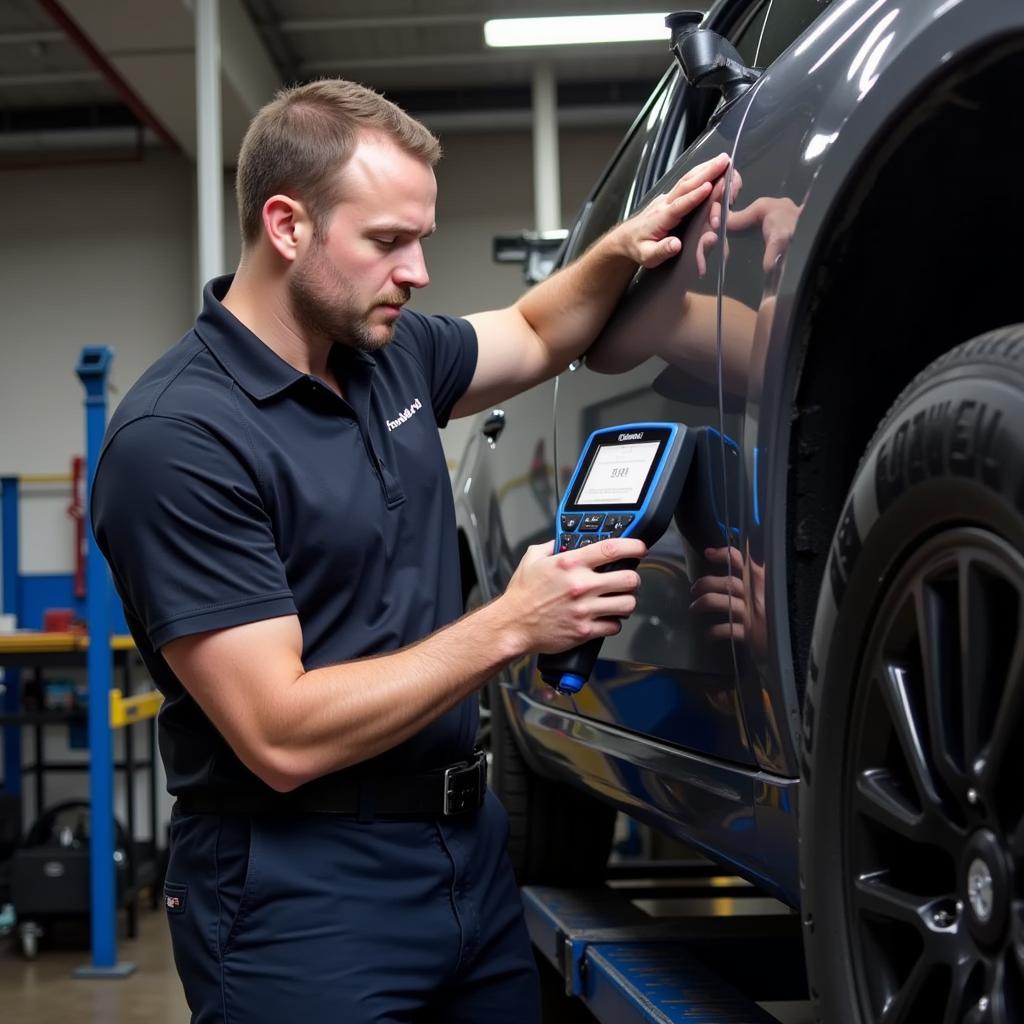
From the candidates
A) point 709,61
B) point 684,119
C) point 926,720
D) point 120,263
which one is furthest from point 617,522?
point 120,263

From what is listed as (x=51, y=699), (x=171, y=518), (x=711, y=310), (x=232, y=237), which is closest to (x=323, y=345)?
(x=171, y=518)

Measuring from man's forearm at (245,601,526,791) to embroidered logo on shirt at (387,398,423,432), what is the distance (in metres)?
0.38

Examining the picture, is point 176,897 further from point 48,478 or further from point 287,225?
point 48,478

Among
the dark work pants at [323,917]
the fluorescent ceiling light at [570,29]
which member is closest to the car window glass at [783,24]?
the dark work pants at [323,917]

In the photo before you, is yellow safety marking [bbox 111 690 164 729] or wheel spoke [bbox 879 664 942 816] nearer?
wheel spoke [bbox 879 664 942 816]

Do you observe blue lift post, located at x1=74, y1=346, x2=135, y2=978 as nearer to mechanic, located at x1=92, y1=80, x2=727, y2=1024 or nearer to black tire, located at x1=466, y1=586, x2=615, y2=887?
black tire, located at x1=466, y1=586, x2=615, y2=887

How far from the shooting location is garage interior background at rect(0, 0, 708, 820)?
333 inches

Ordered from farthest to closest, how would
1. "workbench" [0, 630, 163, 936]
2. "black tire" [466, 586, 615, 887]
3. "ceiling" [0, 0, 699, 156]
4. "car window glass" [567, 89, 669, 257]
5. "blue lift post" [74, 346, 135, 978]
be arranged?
"ceiling" [0, 0, 699, 156] < "workbench" [0, 630, 163, 936] < "blue lift post" [74, 346, 135, 978] < "black tire" [466, 586, 615, 887] < "car window glass" [567, 89, 669, 257]

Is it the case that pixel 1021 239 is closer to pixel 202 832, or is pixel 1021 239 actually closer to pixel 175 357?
pixel 175 357

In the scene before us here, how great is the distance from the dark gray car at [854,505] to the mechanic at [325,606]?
0.45ft

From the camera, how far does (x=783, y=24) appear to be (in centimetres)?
177

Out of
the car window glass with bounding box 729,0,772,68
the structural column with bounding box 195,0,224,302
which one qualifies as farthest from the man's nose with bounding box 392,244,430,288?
the structural column with bounding box 195,0,224,302

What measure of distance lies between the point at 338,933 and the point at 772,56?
124cm

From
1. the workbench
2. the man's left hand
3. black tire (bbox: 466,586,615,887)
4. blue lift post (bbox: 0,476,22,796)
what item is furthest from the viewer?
blue lift post (bbox: 0,476,22,796)
